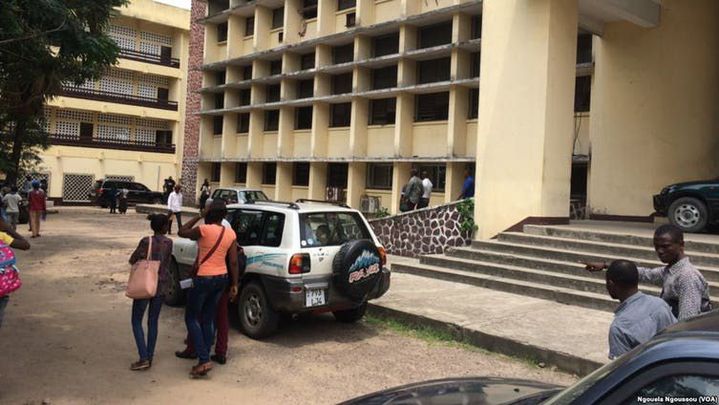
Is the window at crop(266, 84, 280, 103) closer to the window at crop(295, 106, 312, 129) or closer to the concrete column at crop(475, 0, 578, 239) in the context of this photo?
the window at crop(295, 106, 312, 129)

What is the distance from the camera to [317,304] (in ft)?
21.9

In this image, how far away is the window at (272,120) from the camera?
27.1 meters

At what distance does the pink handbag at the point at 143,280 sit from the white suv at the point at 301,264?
1480mm

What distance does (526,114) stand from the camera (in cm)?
1150

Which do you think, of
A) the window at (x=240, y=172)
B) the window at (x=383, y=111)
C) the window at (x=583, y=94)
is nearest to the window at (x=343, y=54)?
the window at (x=383, y=111)

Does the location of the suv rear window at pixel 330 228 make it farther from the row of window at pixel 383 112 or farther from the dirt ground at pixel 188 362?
the row of window at pixel 383 112

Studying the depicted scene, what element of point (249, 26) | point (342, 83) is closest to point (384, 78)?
point (342, 83)

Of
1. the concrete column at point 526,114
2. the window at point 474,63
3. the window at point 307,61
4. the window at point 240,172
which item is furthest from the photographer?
the window at point 240,172

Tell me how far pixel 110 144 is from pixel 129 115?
2.56 metres

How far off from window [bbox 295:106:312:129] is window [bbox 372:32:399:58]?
4464 mm

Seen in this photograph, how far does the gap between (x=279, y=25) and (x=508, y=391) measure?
2650 centimetres

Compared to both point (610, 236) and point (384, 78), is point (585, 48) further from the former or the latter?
point (384, 78)

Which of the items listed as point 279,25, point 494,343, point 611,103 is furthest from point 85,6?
point 279,25

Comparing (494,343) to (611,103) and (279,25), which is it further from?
(279,25)
